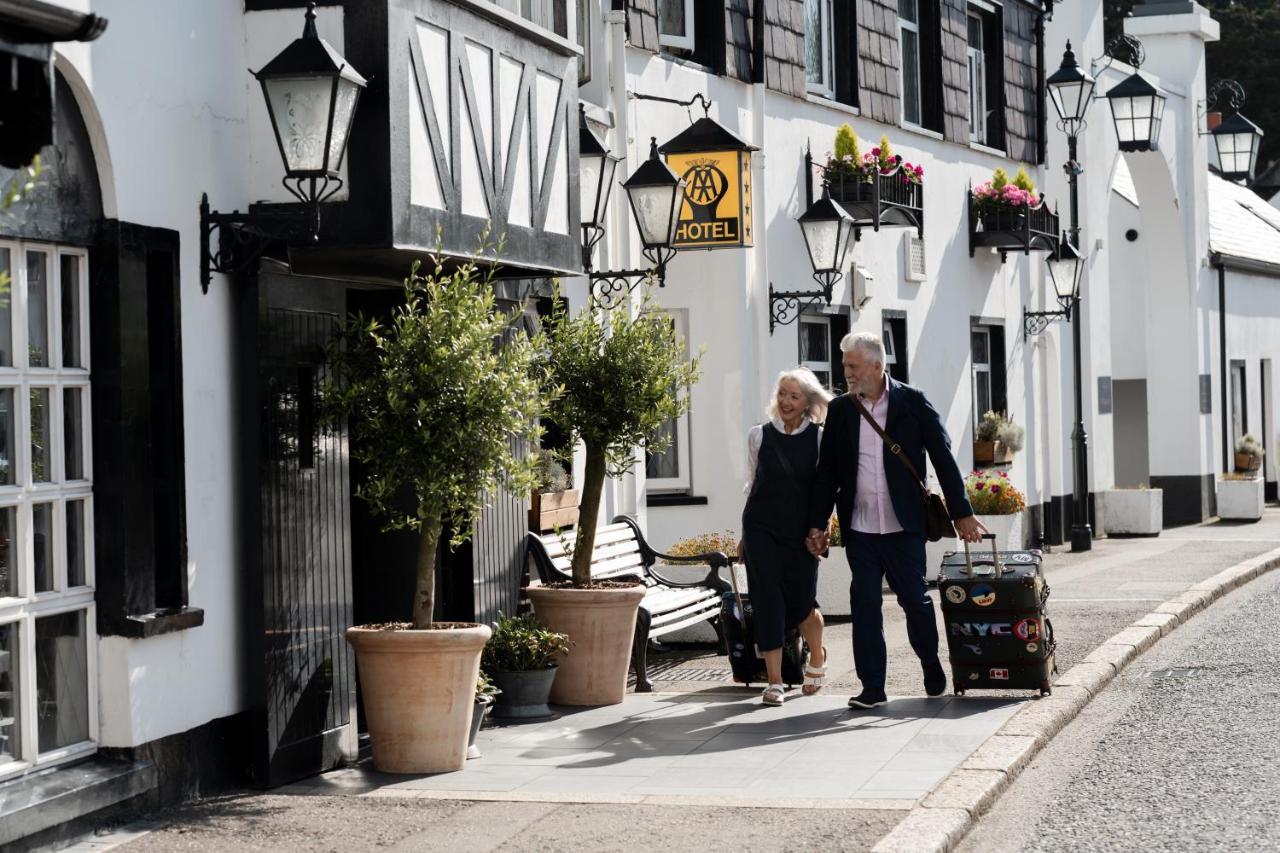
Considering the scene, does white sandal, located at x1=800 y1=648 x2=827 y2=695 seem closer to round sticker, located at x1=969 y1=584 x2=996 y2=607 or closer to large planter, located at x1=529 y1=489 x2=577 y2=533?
round sticker, located at x1=969 y1=584 x2=996 y2=607

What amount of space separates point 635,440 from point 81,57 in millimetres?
4292

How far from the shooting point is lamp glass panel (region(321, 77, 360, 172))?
746 cm

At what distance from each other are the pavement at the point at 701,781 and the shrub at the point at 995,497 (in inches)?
252

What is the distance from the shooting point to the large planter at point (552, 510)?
11.3m

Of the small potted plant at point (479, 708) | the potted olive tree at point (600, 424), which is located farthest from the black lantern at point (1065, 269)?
the small potted plant at point (479, 708)

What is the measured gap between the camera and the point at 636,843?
270 inches

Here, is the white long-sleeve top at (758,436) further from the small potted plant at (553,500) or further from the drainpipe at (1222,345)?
the drainpipe at (1222,345)

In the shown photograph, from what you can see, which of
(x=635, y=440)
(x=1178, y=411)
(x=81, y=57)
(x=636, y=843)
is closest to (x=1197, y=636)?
(x=635, y=440)

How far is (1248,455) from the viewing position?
92.8 feet

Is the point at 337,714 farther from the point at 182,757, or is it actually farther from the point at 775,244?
the point at 775,244

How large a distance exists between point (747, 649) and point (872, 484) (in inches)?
58.1

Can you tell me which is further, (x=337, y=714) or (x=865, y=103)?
(x=865, y=103)

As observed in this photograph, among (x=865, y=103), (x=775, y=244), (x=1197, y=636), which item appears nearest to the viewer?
(x=1197, y=636)

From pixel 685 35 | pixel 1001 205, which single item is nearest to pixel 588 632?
pixel 685 35
